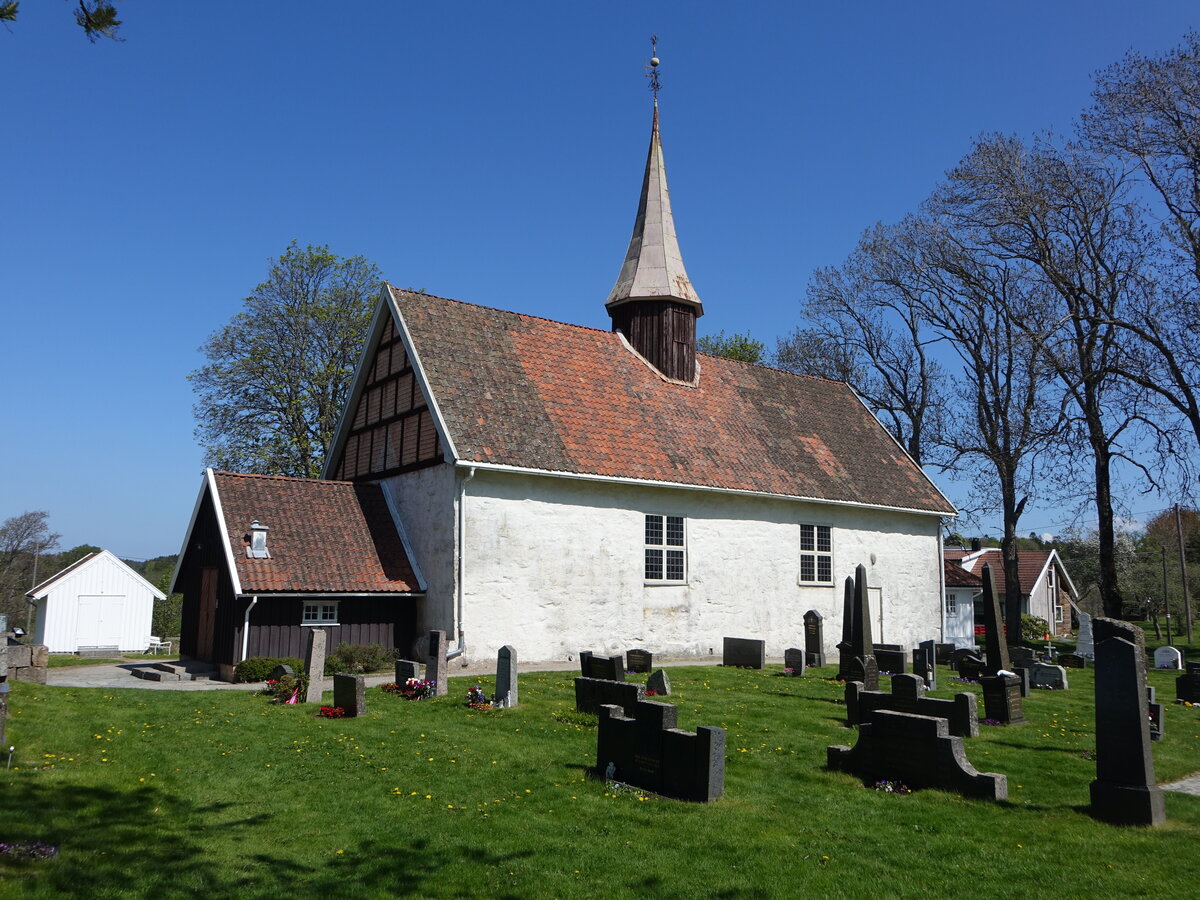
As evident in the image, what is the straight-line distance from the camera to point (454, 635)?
63.7 ft

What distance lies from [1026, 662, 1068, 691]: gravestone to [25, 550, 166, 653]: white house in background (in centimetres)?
4246

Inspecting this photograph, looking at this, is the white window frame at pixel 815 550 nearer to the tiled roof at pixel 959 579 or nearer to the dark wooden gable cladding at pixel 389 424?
the dark wooden gable cladding at pixel 389 424

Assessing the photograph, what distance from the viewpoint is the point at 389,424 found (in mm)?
23469

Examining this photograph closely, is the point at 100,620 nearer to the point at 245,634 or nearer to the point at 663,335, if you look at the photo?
the point at 245,634

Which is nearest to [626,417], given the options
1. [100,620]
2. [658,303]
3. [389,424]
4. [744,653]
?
[658,303]

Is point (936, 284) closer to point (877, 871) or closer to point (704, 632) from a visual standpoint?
point (704, 632)

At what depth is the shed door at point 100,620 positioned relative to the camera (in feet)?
148

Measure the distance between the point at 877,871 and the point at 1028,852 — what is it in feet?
4.83

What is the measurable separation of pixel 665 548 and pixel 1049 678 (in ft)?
30.1

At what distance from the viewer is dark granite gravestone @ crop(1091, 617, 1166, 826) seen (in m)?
8.39

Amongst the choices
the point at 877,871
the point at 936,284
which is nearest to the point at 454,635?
the point at 877,871

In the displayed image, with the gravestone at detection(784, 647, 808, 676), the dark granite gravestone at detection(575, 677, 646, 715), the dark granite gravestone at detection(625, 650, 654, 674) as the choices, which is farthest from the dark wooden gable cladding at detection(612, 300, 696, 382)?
the dark granite gravestone at detection(575, 677, 646, 715)

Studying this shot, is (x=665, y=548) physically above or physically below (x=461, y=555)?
above

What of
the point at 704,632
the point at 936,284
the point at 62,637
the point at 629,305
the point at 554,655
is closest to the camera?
the point at 554,655
